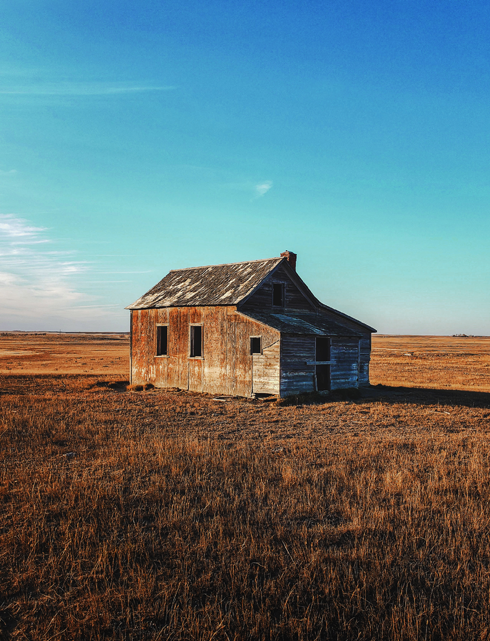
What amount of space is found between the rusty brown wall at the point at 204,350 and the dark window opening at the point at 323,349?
12.2ft

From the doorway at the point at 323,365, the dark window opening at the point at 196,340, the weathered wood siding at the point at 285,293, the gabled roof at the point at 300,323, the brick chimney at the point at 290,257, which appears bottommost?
the doorway at the point at 323,365

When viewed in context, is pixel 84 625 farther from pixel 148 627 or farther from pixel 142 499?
pixel 142 499

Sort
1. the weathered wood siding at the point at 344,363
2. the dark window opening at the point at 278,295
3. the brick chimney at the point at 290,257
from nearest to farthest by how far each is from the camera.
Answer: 1. the weathered wood siding at the point at 344,363
2. the dark window opening at the point at 278,295
3. the brick chimney at the point at 290,257

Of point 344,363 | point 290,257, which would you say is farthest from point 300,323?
point 290,257

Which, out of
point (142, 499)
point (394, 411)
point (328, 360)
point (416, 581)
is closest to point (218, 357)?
point (328, 360)

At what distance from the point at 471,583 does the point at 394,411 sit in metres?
12.3

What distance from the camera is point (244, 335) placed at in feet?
65.0

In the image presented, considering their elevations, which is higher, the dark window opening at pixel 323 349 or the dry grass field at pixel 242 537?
the dark window opening at pixel 323 349

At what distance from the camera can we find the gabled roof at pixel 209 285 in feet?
70.4

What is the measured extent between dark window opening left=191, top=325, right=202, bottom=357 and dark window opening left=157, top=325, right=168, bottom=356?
2.28 meters

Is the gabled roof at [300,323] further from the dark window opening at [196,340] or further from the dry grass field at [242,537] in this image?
the dry grass field at [242,537]

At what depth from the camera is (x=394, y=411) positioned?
52.8ft

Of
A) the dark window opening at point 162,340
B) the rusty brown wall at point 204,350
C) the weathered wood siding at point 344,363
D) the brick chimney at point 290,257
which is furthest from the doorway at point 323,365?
the dark window opening at point 162,340

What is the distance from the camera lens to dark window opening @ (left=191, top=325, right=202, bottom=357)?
22188 millimetres
